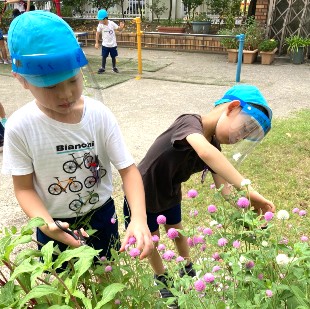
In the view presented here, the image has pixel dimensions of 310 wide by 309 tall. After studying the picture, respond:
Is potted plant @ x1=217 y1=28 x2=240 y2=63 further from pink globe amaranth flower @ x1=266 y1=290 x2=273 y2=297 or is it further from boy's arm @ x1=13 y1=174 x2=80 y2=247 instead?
pink globe amaranth flower @ x1=266 y1=290 x2=273 y2=297

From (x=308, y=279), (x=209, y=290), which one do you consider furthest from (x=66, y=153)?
(x=308, y=279)

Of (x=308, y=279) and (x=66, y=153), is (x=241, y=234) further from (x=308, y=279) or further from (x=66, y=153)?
(x=66, y=153)

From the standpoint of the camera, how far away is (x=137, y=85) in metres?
7.39

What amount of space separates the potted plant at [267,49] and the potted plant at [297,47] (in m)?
0.41

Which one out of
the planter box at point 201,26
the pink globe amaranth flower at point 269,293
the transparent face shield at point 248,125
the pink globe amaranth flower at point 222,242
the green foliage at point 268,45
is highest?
the transparent face shield at point 248,125

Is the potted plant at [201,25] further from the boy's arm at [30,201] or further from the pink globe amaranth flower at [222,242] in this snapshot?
the pink globe amaranth flower at [222,242]

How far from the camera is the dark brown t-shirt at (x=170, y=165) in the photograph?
176cm

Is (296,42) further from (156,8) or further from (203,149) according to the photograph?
(203,149)

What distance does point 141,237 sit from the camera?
118cm

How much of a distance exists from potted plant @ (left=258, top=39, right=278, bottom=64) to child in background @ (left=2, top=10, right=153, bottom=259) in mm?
8132

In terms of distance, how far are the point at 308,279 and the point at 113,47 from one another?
7942 mm

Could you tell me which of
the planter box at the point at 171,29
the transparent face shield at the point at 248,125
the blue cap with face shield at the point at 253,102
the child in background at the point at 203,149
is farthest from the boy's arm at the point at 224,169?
the planter box at the point at 171,29

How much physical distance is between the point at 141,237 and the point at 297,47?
29.1 feet

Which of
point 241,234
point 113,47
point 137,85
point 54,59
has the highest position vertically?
point 54,59
